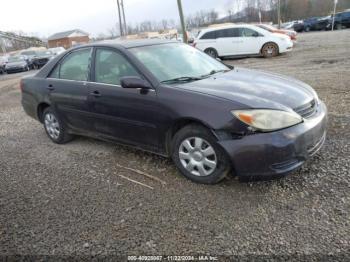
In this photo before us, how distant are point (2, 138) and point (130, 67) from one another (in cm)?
356

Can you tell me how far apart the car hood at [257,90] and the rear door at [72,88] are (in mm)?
1628

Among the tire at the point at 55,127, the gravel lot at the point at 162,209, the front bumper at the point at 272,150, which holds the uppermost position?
the front bumper at the point at 272,150

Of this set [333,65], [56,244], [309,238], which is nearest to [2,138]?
[56,244]

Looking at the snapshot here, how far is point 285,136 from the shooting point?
9.86 feet

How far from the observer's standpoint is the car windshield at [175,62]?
3.88 meters

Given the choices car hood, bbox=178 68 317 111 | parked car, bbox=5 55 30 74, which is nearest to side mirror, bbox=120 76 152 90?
car hood, bbox=178 68 317 111

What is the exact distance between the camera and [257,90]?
346 cm

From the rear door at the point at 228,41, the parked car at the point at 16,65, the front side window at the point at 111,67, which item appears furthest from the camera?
the parked car at the point at 16,65

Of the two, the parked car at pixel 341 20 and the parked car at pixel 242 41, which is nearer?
the parked car at pixel 242 41

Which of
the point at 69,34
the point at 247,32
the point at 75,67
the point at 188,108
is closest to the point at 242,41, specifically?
the point at 247,32

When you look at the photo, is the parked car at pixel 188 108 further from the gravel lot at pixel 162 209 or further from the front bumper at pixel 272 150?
the gravel lot at pixel 162 209

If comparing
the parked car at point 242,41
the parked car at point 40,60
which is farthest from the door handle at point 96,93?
the parked car at point 40,60

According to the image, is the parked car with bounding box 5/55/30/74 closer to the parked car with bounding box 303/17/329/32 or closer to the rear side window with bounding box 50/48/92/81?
the rear side window with bounding box 50/48/92/81

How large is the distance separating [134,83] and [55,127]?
7.34 ft
